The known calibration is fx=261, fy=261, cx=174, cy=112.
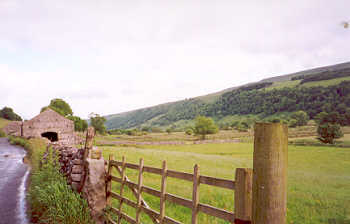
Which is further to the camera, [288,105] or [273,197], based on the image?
[288,105]

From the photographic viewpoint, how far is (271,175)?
112 inches

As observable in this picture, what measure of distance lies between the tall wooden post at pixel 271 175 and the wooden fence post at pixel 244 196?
0.84ft

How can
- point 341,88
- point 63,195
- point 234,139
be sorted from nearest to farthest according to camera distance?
point 63,195 < point 341,88 < point 234,139

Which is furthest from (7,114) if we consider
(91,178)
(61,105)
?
(91,178)

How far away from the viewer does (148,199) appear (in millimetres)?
10781

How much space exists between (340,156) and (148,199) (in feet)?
65.3

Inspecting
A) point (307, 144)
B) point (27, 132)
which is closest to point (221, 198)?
point (307, 144)

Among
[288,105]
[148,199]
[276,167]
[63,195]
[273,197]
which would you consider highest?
[288,105]

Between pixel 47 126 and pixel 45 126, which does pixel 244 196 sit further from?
pixel 45 126

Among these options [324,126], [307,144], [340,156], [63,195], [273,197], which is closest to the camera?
[273,197]

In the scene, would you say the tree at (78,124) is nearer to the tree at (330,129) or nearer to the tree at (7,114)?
the tree at (7,114)

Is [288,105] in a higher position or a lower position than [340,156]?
higher

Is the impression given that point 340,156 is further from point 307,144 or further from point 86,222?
point 86,222

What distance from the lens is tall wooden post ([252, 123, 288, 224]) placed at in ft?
9.28
